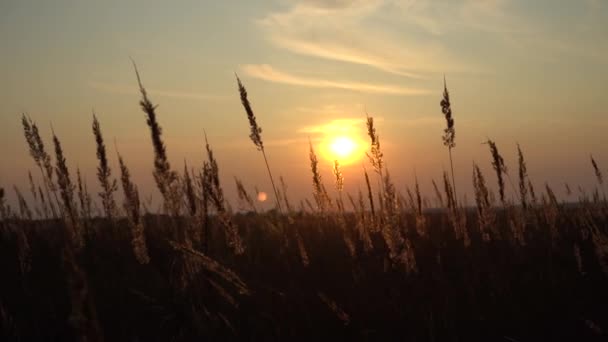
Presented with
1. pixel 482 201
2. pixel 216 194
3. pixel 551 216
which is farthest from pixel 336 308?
pixel 551 216

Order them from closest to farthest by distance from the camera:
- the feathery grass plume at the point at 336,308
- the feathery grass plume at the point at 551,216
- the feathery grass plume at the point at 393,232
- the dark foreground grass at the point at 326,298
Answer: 1. the feathery grass plume at the point at 336,308
2. the dark foreground grass at the point at 326,298
3. the feathery grass plume at the point at 393,232
4. the feathery grass plume at the point at 551,216

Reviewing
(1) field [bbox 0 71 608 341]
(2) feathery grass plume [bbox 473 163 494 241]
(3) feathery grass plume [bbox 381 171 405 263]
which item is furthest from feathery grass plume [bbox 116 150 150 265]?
(2) feathery grass plume [bbox 473 163 494 241]

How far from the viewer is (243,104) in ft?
16.2

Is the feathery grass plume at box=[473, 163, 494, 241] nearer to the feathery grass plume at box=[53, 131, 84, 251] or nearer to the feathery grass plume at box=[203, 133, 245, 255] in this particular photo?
the feathery grass plume at box=[203, 133, 245, 255]

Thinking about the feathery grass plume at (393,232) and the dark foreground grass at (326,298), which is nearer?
the dark foreground grass at (326,298)

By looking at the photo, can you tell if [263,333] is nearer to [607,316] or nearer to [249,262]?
[249,262]

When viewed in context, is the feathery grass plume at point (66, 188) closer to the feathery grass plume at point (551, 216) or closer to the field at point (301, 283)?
the field at point (301, 283)

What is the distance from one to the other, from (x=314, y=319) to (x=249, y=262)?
1.83 m

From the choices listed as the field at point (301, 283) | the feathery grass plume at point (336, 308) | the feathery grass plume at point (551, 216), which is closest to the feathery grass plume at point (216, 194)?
the field at point (301, 283)

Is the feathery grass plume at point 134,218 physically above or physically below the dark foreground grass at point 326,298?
above

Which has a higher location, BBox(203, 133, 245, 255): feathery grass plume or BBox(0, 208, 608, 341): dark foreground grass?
BBox(203, 133, 245, 255): feathery grass plume

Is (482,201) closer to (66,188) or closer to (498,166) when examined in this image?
(498,166)

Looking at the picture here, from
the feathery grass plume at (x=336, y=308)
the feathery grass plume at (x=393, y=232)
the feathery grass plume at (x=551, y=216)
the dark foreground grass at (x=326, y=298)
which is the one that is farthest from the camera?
the feathery grass plume at (x=551, y=216)

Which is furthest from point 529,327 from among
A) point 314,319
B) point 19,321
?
point 19,321
